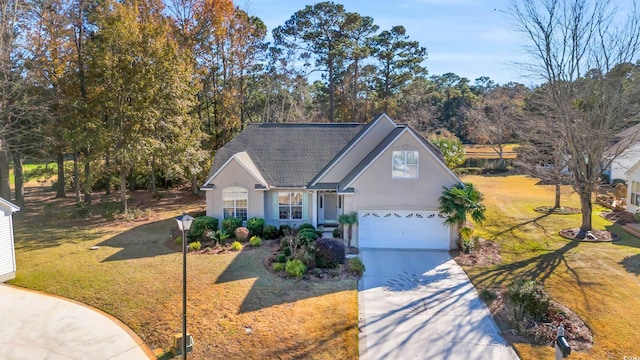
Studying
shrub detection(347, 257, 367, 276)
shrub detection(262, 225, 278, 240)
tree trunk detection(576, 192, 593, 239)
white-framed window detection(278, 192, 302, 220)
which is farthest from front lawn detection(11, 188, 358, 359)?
tree trunk detection(576, 192, 593, 239)

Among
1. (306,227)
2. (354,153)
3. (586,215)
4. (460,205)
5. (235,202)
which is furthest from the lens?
(354,153)

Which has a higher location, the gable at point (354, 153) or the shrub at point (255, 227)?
the gable at point (354, 153)

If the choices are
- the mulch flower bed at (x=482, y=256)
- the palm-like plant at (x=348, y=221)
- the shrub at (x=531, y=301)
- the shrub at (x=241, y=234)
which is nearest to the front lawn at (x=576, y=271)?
the mulch flower bed at (x=482, y=256)

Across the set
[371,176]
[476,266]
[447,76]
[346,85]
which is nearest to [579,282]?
[476,266]

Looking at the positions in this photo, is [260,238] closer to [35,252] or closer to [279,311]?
[279,311]

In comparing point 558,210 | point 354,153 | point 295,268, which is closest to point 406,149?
point 354,153

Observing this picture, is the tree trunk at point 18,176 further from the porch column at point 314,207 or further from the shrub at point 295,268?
the shrub at point 295,268

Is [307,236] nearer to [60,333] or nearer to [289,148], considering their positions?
[289,148]
